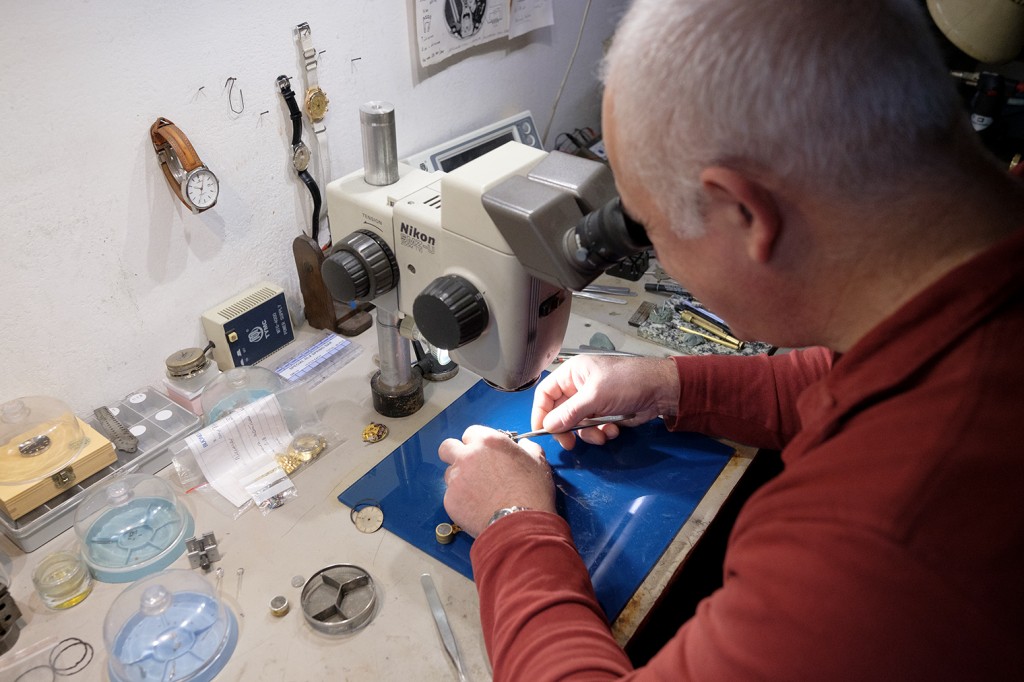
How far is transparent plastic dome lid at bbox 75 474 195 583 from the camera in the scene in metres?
0.99

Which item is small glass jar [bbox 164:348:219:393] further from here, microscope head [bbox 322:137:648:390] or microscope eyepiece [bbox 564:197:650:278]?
microscope eyepiece [bbox 564:197:650:278]

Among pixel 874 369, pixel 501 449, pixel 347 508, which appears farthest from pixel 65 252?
pixel 874 369

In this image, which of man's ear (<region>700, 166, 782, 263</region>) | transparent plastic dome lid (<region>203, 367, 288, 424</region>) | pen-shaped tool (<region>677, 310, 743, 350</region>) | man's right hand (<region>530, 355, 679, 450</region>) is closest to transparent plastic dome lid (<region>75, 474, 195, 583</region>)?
transparent plastic dome lid (<region>203, 367, 288, 424</region>)

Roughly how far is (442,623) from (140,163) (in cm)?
86

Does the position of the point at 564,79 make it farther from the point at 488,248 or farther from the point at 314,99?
the point at 488,248

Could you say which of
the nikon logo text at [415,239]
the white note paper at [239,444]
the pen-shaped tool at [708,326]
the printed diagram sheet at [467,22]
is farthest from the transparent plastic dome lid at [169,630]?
the printed diagram sheet at [467,22]

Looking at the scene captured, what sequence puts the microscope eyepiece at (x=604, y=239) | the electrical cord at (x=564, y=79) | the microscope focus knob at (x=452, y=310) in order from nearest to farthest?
the microscope eyepiece at (x=604, y=239)
the microscope focus knob at (x=452, y=310)
the electrical cord at (x=564, y=79)

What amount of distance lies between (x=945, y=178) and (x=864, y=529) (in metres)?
0.29

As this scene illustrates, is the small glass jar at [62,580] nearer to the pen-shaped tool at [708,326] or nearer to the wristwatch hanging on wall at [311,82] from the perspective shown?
the wristwatch hanging on wall at [311,82]

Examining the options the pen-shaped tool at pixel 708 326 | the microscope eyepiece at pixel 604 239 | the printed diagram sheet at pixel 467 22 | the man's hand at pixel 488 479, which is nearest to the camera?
the microscope eyepiece at pixel 604 239

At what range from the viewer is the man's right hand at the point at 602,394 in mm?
1130

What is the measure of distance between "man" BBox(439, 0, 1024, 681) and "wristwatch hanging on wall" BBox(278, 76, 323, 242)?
0.85m

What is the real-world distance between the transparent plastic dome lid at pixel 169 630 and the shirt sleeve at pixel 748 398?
750mm

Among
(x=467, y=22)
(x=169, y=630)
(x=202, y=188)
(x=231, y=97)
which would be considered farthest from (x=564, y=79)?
(x=169, y=630)
